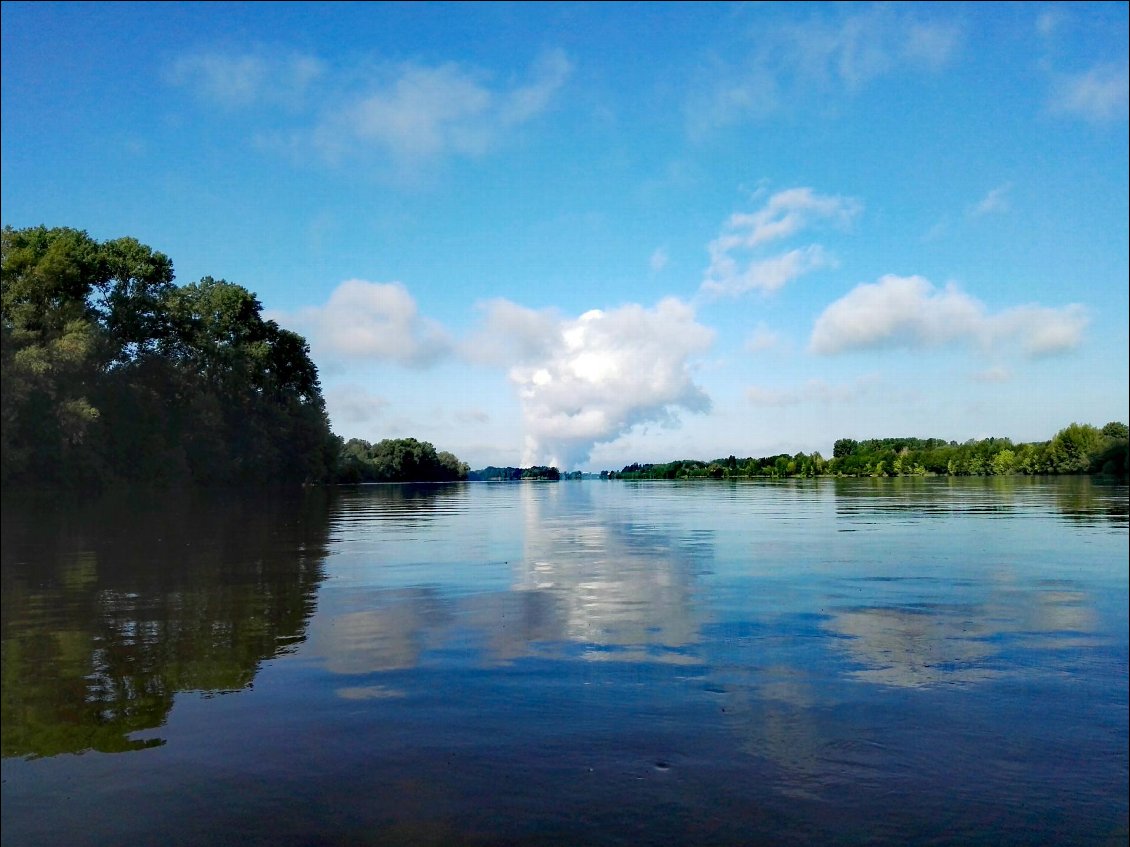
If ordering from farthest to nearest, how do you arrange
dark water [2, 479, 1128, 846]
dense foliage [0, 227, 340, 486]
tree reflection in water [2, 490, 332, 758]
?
dense foliage [0, 227, 340, 486] < tree reflection in water [2, 490, 332, 758] < dark water [2, 479, 1128, 846]

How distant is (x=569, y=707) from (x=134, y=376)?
289 feet

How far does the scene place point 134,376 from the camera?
8538 centimetres

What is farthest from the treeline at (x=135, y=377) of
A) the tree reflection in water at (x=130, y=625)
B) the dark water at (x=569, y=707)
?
the dark water at (x=569, y=707)

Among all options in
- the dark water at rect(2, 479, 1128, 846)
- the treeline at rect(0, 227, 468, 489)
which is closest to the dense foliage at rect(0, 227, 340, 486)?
the treeline at rect(0, 227, 468, 489)

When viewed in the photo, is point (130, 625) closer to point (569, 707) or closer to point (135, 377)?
point (569, 707)

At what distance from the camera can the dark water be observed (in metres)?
7.22

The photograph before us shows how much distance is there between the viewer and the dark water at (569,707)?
23.7ft

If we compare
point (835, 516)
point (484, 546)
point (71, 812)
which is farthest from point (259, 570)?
point (835, 516)

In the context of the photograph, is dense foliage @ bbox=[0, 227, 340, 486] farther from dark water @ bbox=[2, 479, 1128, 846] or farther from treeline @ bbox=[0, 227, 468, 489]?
dark water @ bbox=[2, 479, 1128, 846]

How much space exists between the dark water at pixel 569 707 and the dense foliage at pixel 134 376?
4870 centimetres

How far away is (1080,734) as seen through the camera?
29.8 ft

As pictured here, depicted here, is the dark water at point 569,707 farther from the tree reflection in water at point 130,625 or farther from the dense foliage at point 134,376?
the dense foliage at point 134,376

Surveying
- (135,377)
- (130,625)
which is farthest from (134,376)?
(130,625)

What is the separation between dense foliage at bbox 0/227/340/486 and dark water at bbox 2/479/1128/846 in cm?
4870
